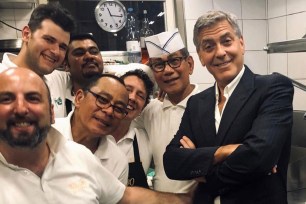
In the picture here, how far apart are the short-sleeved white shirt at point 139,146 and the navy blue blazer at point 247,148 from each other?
1.27 ft

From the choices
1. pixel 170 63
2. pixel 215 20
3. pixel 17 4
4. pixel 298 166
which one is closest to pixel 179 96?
pixel 170 63

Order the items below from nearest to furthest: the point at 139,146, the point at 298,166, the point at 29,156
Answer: the point at 29,156, the point at 139,146, the point at 298,166

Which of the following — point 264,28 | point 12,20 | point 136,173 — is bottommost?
point 136,173

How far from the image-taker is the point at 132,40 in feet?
9.20

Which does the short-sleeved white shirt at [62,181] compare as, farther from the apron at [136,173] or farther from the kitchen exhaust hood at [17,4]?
the kitchen exhaust hood at [17,4]

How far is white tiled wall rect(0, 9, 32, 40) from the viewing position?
2.46 meters

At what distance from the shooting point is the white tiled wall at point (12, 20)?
2.46 meters

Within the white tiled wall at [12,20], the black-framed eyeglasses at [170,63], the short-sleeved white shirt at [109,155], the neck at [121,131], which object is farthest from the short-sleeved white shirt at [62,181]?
the white tiled wall at [12,20]

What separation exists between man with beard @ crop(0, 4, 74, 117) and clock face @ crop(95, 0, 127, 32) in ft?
3.26

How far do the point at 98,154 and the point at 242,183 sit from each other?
2.20ft

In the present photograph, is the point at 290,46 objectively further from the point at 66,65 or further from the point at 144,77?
the point at 66,65

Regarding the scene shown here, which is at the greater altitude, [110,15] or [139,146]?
[110,15]

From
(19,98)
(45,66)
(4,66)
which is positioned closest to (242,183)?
(19,98)

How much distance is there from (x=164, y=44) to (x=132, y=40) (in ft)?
3.22
